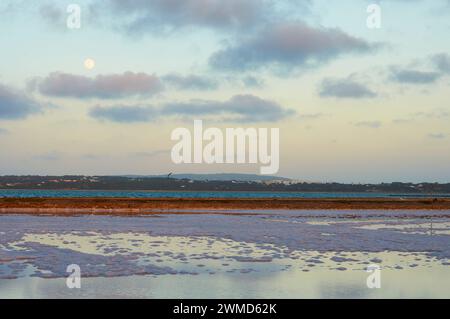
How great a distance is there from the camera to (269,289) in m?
15.8

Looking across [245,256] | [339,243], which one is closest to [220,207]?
[339,243]

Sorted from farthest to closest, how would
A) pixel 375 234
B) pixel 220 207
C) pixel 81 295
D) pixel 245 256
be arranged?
1. pixel 220 207
2. pixel 375 234
3. pixel 245 256
4. pixel 81 295

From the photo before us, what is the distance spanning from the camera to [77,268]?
19.3 m

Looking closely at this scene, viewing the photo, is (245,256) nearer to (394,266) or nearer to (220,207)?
(394,266)

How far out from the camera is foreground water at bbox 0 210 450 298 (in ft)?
51.0

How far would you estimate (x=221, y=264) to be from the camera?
20.6 meters

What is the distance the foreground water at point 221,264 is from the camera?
51.0ft
